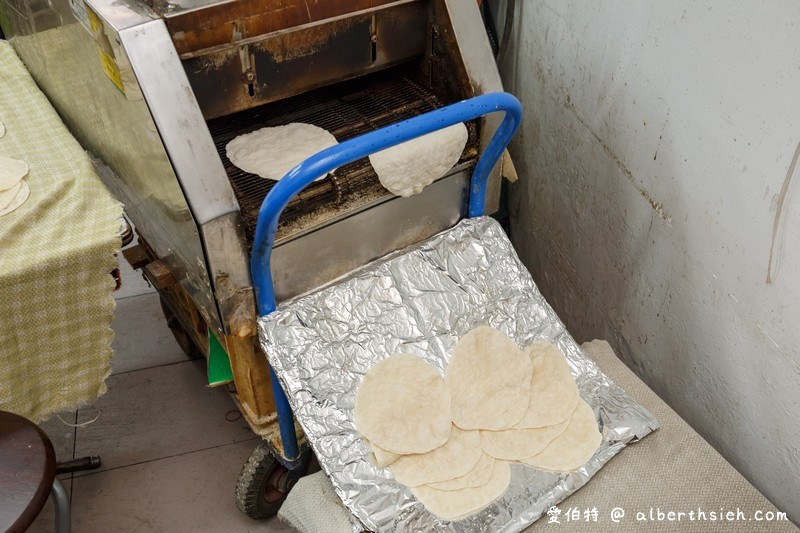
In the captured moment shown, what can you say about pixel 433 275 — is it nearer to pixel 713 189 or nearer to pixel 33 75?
pixel 713 189

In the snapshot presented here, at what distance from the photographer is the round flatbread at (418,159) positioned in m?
1.59

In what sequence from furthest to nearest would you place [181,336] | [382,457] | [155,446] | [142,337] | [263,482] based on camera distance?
[142,337] → [181,336] → [155,446] → [263,482] → [382,457]

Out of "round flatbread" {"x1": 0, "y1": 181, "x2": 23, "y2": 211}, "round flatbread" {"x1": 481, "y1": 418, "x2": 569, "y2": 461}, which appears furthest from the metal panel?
"round flatbread" {"x1": 0, "y1": 181, "x2": 23, "y2": 211}

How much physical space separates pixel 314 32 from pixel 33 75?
100 centimetres

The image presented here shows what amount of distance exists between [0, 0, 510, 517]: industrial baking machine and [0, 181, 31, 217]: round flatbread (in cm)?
22

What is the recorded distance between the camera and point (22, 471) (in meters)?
1.42

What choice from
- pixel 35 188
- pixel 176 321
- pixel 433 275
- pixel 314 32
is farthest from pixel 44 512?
pixel 314 32

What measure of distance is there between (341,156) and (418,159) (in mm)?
315

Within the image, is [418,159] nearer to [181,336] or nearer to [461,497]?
[461,497]

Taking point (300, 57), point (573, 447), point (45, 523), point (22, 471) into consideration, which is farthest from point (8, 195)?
point (573, 447)

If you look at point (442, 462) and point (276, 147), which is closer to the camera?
point (442, 462)

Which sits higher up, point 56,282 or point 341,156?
point 341,156

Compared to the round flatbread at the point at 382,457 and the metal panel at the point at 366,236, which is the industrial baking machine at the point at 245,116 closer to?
the metal panel at the point at 366,236

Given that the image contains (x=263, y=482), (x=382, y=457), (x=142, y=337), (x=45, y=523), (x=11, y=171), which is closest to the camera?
(x=382, y=457)
